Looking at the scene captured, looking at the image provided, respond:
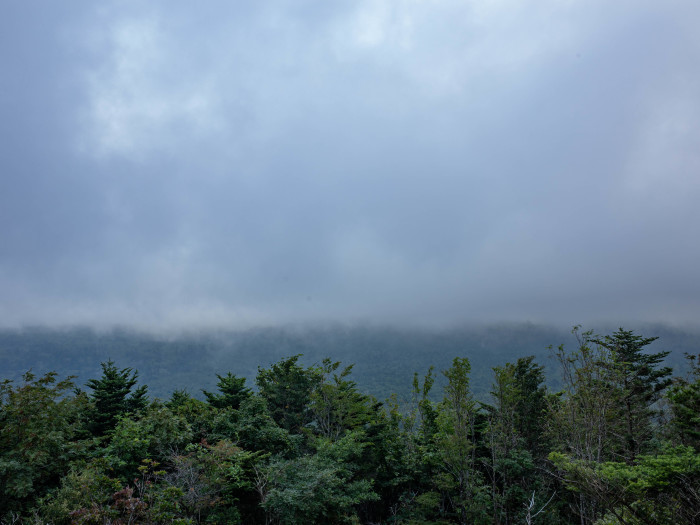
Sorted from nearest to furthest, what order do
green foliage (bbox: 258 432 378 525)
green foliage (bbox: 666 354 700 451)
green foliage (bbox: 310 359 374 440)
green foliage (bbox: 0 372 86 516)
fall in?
green foliage (bbox: 666 354 700 451) < green foliage (bbox: 0 372 86 516) < green foliage (bbox: 258 432 378 525) < green foliage (bbox: 310 359 374 440)

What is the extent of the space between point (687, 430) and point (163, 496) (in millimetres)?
26739

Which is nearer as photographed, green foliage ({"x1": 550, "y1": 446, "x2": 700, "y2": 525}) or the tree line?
green foliage ({"x1": 550, "y1": 446, "x2": 700, "y2": 525})

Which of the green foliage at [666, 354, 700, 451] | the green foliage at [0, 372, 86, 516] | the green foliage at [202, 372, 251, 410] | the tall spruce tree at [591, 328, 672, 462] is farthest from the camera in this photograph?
the green foliage at [202, 372, 251, 410]

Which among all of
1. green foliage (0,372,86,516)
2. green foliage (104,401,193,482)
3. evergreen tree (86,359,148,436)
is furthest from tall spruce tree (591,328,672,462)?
evergreen tree (86,359,148,436)

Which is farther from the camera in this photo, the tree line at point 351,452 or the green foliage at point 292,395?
the green foliage at point 292,395

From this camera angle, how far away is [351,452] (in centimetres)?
2931

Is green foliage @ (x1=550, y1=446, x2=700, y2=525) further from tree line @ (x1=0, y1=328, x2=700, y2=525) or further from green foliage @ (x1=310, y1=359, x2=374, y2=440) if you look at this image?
green foliage @ (x1=310, y1=359, x2=374, y2=440)

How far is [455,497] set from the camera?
27.9 m

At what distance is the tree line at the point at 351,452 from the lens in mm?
16062

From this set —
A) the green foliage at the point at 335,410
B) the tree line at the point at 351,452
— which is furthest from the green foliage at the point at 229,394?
the green foliage at the point at 335,410

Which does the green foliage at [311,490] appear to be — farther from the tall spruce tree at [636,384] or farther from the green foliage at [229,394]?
the tall spruce tree at [636,384]

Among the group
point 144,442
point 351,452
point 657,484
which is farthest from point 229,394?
point 657,484

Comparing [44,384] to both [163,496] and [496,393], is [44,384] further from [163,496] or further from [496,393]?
[496,393]

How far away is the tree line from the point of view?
16.1m
